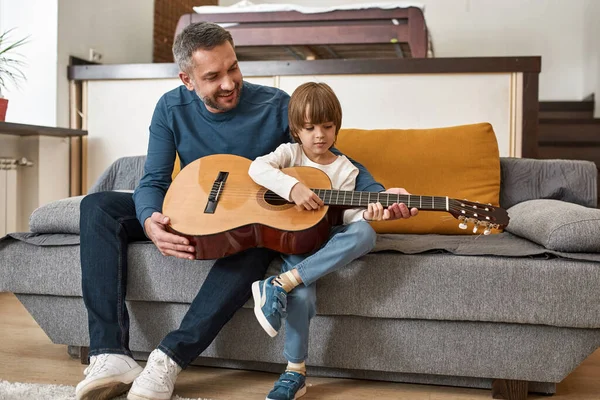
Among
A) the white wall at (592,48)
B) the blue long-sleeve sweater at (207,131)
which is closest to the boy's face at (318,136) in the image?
the blue long-sleeve sweater at (207,131)

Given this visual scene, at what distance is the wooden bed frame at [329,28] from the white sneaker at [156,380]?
7.36ft

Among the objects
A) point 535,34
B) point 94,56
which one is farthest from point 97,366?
point 535,34

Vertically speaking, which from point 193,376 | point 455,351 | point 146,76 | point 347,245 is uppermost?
point 146,76

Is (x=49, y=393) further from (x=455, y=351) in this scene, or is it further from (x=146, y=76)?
(x=146, y=76)

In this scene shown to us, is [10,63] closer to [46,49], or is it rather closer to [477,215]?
[46,49]

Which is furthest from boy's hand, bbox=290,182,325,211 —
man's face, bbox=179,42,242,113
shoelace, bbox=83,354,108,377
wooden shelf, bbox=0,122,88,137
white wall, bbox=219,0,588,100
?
white wall, bbox=219,0,588,100

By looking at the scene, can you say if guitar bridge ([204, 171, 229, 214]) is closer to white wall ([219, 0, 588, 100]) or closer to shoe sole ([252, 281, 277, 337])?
shoe sole ([252, 281, 277, 337])

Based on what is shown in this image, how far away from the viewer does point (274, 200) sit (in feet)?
5.46

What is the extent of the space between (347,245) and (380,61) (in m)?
Answer: 1.62

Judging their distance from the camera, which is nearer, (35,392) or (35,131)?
(35,392)

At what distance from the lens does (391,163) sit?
2.23m

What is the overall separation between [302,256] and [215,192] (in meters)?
0.28

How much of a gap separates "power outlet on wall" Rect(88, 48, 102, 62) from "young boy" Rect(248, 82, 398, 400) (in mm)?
1995

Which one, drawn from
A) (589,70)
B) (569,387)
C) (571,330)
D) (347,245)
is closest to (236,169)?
(347,245)
